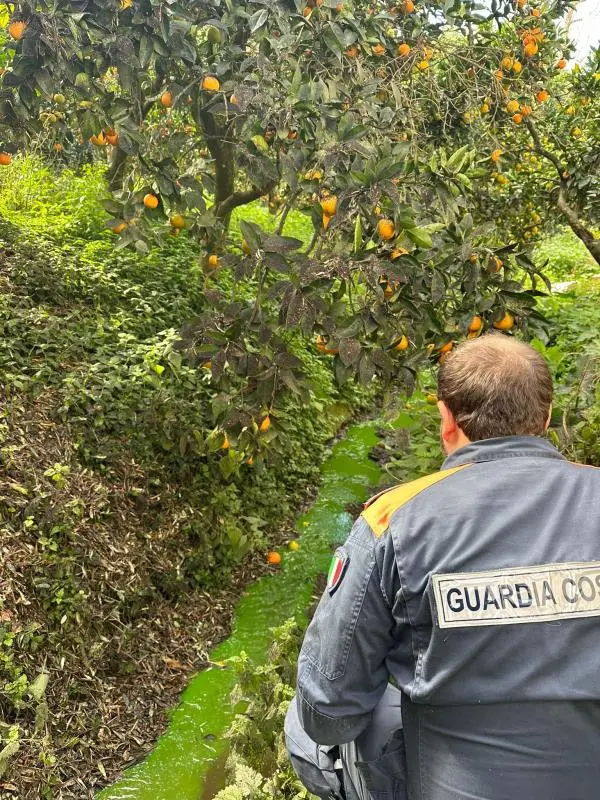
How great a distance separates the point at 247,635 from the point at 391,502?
248 centimetres

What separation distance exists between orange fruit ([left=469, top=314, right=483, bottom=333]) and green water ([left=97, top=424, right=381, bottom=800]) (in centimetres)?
186

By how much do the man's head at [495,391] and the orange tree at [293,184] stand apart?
1.14 meters

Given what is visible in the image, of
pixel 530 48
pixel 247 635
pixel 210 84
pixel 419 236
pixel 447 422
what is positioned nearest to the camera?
→ pixel 447 422

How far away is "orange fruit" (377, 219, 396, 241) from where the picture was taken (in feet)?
8.11

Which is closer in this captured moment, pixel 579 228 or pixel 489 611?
pixel 489 611

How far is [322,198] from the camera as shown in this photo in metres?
2.93

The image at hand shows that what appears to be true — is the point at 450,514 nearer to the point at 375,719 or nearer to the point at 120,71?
the point at 375,719

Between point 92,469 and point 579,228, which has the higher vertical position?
point 579,228

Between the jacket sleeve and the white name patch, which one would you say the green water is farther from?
the white name patch

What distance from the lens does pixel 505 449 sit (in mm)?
1315

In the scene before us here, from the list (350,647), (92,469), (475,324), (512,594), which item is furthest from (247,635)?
(512,594)

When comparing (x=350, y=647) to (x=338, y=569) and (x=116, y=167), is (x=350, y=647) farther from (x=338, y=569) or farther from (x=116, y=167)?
(x=116, y=167)

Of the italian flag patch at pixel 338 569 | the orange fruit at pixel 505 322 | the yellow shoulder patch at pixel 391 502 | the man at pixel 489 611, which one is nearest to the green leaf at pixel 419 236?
the orange fruit at pixel 505 322

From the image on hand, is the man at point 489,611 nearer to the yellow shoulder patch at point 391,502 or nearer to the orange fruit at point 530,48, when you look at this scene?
the yellow shoulder patch at point 391,502
